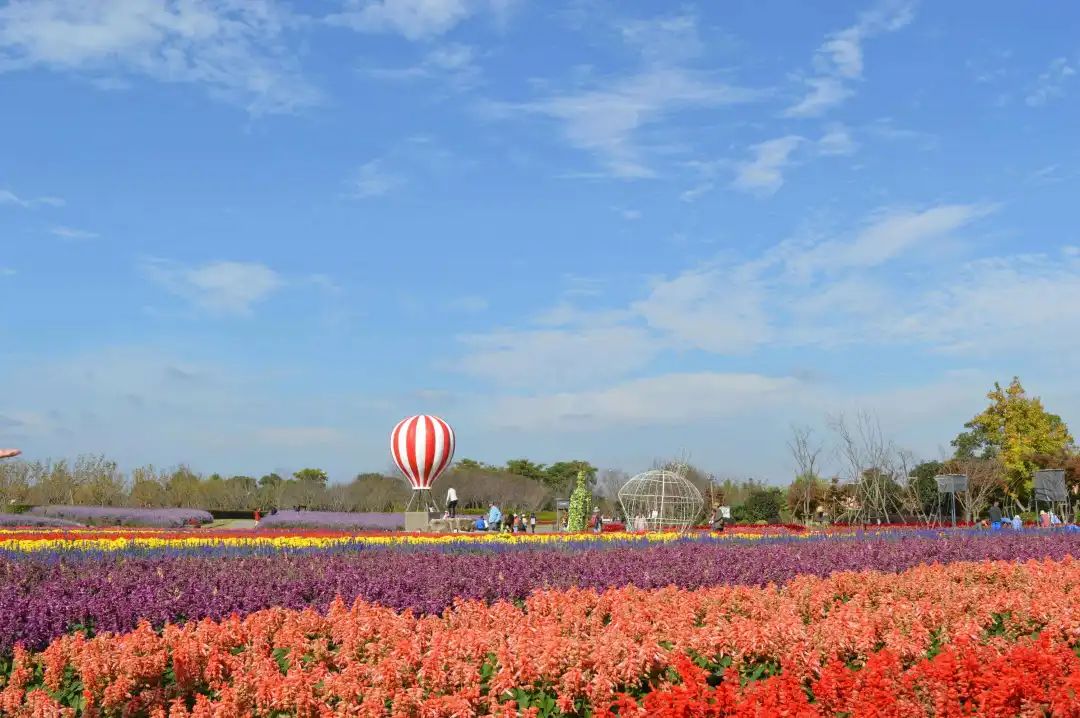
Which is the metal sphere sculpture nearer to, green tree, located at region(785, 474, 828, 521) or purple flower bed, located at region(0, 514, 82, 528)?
green tree, located at region(785, 474, 828, 521)

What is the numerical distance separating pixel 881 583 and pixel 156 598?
22.5ft

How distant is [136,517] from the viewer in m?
37.4

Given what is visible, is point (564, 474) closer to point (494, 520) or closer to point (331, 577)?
point (494, 520)

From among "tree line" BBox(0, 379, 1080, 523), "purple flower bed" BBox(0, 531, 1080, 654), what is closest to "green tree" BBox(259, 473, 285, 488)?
"tree line" BBox(0, 379, 1080, 523)

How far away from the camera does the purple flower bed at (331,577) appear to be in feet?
28.9

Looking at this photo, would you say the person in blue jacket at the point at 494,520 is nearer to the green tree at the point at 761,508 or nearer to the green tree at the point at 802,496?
the green tree at the point at 761,508

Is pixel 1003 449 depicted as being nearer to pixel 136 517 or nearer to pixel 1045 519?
pixel 1045 519

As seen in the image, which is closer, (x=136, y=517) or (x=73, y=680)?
(x=73, y=680)

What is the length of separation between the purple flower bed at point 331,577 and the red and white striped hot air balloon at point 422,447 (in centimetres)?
2022

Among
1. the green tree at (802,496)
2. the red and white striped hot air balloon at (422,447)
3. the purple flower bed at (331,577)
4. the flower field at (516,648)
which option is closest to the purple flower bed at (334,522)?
the red and white striped hot air balloon at (422,447)

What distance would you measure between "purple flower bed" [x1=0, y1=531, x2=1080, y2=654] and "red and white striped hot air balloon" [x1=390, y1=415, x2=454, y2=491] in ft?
66.4

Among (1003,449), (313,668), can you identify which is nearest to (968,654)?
(313,668)

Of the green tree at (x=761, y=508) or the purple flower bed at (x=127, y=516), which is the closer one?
the purple flower bed at (x=127, y=516)

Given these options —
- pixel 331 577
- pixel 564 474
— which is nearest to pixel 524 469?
pixel 564 474
